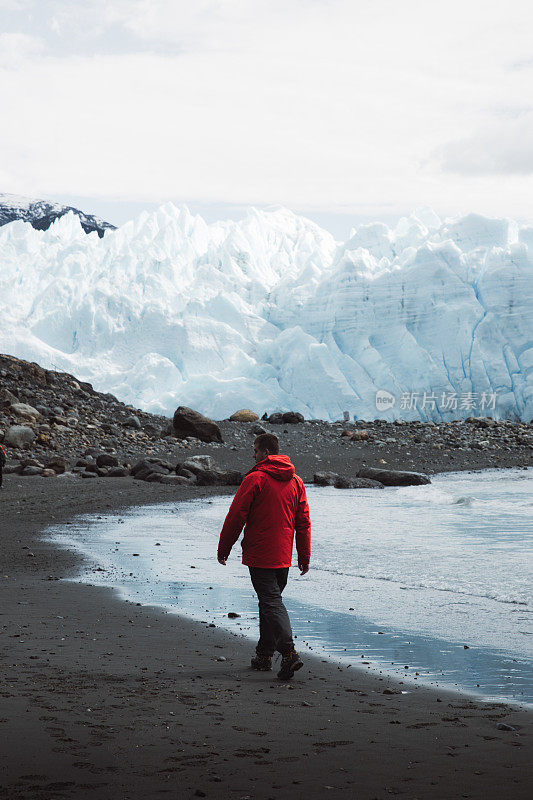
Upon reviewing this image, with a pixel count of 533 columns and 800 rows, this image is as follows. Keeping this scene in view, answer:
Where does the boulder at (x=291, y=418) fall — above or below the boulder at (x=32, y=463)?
above

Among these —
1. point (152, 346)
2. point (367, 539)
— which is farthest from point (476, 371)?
point (367, 539)

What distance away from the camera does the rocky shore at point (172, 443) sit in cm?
1467

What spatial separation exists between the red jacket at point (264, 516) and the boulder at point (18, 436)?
12127mm

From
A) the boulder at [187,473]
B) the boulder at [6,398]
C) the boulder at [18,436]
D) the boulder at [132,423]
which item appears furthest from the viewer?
the boulder at [132,423]

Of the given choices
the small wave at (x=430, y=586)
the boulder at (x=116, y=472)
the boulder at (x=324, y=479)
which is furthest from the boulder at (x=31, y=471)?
the small wave at (x=430, y=586)

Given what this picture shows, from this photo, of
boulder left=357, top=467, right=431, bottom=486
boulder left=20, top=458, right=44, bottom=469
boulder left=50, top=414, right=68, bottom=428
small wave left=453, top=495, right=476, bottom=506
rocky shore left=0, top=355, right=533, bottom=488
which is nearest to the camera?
small wave left=453, top=495, right=476, bottom=506

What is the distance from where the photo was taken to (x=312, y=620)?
4902mm

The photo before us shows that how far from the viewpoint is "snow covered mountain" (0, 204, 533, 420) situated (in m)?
30.2

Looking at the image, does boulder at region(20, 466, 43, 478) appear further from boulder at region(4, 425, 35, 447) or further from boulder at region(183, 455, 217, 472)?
boulder at region(183, 455, 217, 472)

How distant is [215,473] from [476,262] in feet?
70.1

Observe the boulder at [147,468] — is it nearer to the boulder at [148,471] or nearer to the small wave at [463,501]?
the boulder at [148,471]

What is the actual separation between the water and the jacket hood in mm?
956

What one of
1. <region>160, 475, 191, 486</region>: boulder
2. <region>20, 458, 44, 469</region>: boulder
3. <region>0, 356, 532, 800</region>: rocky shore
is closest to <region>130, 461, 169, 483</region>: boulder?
<region>160, 475, 191, 486</region>: boulder

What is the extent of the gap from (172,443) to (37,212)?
49607mm
